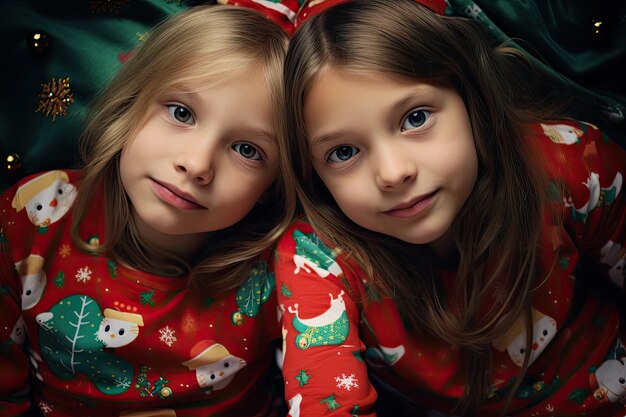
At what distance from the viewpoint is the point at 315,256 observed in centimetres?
106

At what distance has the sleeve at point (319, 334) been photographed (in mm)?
945

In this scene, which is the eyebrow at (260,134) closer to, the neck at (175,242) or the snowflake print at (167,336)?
the neck at (175,242)

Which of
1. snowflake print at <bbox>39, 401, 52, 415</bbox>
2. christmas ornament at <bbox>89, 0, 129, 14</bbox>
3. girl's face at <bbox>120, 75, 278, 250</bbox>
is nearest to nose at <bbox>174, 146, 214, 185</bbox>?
girl's face at <bbox>120, 75, 278, 250</bbox>

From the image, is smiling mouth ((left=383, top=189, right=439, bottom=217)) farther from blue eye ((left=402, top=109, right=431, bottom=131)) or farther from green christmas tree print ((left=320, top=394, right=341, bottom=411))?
green christmas tree print ((left=320, top=394, right=341, bottom=411))

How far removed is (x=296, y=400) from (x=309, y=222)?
26 centimetres

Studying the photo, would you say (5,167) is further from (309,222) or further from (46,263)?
Result: (309,222)

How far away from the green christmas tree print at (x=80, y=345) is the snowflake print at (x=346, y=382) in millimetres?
350

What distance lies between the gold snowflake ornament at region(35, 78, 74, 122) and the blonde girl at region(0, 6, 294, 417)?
69 mm

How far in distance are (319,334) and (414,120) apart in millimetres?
295

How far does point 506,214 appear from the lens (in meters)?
1.07

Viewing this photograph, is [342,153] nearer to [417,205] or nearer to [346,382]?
[417,205]

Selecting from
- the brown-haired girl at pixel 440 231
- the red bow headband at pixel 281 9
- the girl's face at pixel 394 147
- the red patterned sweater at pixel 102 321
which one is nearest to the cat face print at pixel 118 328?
the red patterned sweater at pixel 102 321

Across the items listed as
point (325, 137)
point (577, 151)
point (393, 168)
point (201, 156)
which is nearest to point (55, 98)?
point (201, 156)

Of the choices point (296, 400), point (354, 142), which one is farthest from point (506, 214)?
point (296, 400)
